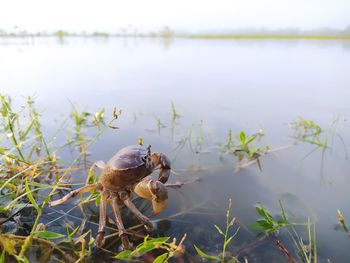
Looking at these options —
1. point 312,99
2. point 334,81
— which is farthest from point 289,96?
point 334,81

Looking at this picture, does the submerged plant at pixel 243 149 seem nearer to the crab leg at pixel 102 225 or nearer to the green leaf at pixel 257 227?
the green leaf at pixel 257 227

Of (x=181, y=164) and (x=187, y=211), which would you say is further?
(x=181, y=164)

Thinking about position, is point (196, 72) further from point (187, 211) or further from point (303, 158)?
point (187, 211)

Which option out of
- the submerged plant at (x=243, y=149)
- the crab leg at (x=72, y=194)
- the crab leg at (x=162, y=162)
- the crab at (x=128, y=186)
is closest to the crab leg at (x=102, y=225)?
the crab at (x=128, y=186)

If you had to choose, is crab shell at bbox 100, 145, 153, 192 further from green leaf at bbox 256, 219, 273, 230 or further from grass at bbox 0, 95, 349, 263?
green leaf at bbox 256, 219, 273, 230

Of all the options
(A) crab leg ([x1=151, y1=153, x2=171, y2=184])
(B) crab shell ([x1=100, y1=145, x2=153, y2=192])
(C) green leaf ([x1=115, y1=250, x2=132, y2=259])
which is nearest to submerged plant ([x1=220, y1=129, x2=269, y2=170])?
(A) crab leg ([x1=151, y1=153, x2=171, y2=184])

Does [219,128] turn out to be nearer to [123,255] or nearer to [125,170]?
[125,170]
